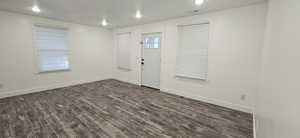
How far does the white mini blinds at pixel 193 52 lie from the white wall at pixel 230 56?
0.14 m

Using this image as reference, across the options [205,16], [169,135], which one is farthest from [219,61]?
[169,135]

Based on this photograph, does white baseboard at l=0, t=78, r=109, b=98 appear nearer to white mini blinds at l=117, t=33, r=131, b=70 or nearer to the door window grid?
white mini blinds at l=117, t=33, r=131, b=70

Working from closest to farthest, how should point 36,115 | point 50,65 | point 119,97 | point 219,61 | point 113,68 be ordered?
point 36,115 < point 219,61 < point 119,97 < point 50,65 < point 113,68

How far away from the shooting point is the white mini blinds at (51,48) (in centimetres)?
389

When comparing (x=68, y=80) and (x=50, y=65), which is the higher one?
(x=50, y=65)

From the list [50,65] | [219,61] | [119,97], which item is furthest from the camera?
[50,65]

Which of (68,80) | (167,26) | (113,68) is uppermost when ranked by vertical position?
(167,26)

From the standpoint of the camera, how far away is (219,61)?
10.0 feet

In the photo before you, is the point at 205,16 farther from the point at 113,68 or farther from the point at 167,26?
the point at 113,68

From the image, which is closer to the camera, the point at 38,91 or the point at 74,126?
the point at 74,126

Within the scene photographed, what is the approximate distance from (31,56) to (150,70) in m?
3.73

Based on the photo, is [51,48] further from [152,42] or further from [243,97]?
[243,97]

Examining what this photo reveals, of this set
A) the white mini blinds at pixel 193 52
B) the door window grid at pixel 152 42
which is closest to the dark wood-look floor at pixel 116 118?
the white mini blinds at pixel 193 52

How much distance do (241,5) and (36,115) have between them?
16.0 feet
